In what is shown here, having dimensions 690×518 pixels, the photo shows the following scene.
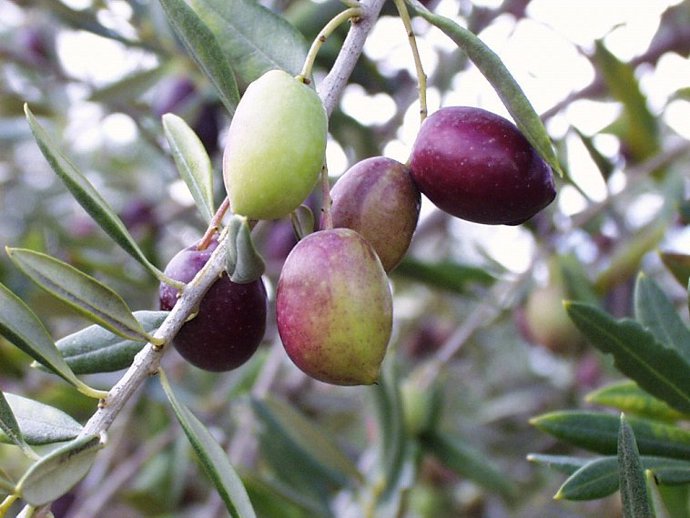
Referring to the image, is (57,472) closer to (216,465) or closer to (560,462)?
(216,465)

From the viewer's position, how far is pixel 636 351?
1038 millimetres

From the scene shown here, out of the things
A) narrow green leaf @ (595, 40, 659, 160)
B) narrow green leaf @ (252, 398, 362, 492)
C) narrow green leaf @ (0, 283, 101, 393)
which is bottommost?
narrow green leaf @ (252, 398, 362, 492)

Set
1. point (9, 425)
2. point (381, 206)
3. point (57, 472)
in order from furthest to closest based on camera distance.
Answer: point (381, 206), point (9, 425), point (57, 472)

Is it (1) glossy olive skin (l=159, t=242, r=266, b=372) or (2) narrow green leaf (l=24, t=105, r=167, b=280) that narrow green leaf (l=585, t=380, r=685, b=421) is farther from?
(2) narrow green leaf (l=24, t=105, r=167, b=280)

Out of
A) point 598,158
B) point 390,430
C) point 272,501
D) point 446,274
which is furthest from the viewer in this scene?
point 446,274

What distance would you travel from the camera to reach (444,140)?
971 millimetres

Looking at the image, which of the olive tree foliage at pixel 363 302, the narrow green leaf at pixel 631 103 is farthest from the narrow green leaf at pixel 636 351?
the narrow green leaf at pixel 631 103

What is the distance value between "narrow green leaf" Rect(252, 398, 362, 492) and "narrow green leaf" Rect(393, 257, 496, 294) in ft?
1.47

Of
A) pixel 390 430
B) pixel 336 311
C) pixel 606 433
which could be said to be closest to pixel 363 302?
pixel 336 311

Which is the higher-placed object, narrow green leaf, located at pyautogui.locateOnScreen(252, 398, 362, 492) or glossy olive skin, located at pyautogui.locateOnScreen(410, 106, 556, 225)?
glossy olive skin, located at pyautogui.locateOnScreen(410, 106, 556, 225)

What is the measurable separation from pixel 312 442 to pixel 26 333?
1189 mm

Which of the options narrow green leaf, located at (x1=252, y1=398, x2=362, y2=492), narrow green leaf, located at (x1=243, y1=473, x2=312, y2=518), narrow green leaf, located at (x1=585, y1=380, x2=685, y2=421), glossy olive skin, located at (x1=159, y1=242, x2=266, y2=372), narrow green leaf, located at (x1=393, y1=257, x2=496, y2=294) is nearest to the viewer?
glossy olive skin, located at (x1=159, y1=242, x2=266, y2=372)

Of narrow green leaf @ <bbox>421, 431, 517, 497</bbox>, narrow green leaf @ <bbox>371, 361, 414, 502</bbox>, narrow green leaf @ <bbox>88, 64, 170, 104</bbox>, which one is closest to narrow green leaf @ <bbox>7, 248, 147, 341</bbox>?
narrow green leaf @ <bbox>371, 361, 414, 502</bbox>

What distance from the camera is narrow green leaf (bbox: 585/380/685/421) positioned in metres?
1.20
